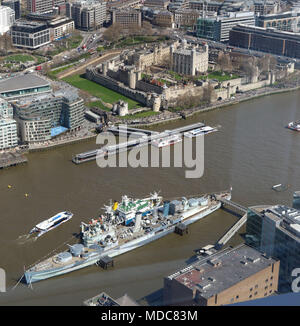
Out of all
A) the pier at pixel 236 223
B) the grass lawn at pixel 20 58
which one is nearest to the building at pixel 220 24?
the grass lawn at pixel 20 58

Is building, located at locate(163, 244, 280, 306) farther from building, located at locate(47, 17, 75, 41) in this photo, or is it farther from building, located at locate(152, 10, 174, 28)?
building, located at locate(152, 10, 174, 28)

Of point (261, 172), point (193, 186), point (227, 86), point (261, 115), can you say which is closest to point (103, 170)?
point (193, 186)

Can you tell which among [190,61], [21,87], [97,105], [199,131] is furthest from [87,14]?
[199,131]

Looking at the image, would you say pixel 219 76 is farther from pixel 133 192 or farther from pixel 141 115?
pixel 133 192

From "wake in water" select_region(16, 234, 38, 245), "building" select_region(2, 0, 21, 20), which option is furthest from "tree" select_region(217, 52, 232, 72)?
"wake in water" select_region(16, 234, 38, 245)

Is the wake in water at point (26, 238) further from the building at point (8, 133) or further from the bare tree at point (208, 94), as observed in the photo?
the bare tree at point (208, 94)

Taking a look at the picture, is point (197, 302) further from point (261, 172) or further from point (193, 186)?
point (261, 172)
